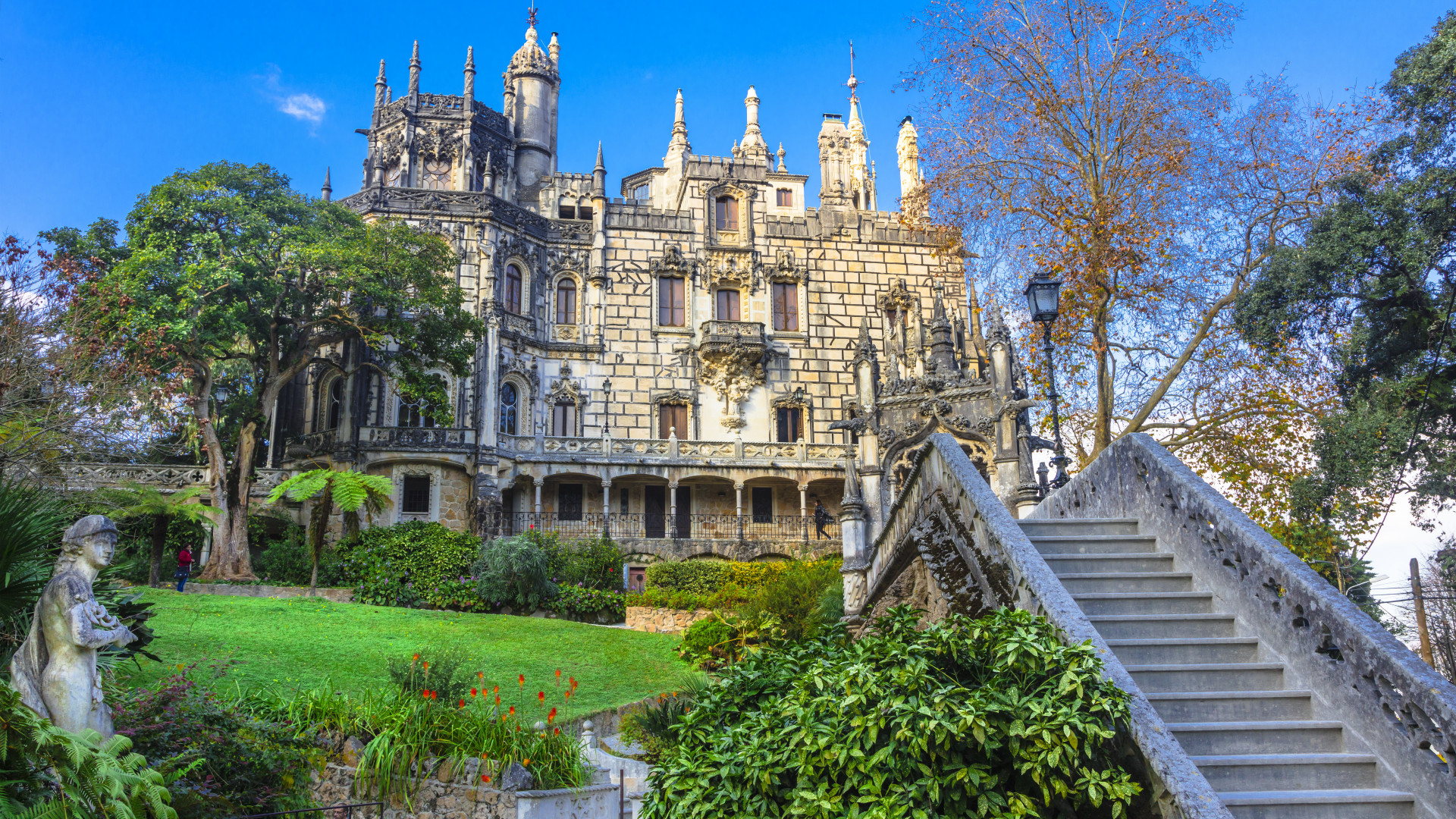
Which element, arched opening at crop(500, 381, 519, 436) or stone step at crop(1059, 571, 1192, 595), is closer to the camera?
stone step at crop(1059, 571, 1192, 595)

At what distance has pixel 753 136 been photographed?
57.0 meters

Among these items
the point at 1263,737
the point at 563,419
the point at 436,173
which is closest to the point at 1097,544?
the point at 1263,737

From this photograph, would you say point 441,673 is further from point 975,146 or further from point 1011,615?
point 975,146

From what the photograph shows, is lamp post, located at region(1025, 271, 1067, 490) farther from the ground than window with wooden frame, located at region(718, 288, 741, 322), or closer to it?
closer to it

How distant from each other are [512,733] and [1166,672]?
5865 millimetres

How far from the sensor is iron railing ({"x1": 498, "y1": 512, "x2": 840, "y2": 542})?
33.3m

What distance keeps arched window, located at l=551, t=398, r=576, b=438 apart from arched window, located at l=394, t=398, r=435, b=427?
4.55 meters

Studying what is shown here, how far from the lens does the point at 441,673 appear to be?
1093 centimetres

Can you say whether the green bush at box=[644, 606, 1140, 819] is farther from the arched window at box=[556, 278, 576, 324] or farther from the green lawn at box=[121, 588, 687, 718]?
the arched window at box=[556, 278, 576, 324]

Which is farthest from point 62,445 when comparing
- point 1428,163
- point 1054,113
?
point 1428,163

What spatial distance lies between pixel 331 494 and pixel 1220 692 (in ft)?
84.9

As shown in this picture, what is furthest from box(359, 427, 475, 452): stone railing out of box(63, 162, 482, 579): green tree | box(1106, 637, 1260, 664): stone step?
box(1106, 637, 1260, 664): stone step

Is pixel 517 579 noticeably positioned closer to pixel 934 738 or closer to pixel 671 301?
pixel 671 301

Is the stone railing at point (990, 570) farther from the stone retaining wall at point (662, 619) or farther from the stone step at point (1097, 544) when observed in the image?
the stone retaining wall at point (662, 619)
